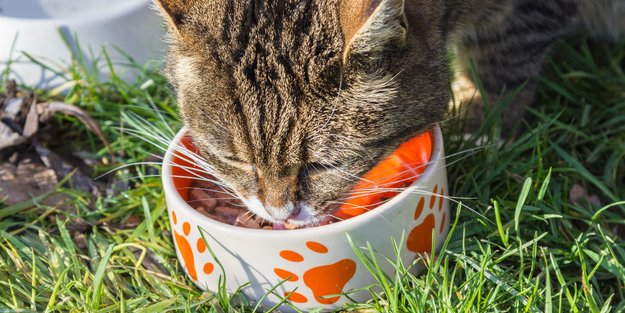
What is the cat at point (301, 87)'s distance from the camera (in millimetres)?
1792

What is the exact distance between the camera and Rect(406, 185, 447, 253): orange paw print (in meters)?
2.00

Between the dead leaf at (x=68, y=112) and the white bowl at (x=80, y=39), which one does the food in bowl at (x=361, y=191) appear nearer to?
the dead leaf at (x=68, y=112)

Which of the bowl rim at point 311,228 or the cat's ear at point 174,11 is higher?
the cat's ear at point 174,11

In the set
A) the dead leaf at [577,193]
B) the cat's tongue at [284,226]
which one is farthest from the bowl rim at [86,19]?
the dead leaf at [577,193]

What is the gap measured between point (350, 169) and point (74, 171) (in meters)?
1.17

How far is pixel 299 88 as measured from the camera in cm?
182

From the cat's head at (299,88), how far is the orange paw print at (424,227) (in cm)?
18

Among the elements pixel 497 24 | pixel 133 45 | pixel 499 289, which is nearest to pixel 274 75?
pixel 499 289

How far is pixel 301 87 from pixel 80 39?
1514mm

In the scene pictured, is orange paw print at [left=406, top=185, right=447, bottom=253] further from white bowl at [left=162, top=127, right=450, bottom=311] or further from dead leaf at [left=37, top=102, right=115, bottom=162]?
dead leaf at [left=37, top=102, right=115, bottom=162]

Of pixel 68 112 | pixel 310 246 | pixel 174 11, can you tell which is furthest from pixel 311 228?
pixel 68 112

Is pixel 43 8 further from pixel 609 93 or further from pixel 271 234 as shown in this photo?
pixel 609 93

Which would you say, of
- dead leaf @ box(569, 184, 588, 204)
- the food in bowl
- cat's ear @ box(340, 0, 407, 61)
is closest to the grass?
dead leaf @ box(569, 184, 588, 204)

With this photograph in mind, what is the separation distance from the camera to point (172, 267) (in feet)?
7.39
